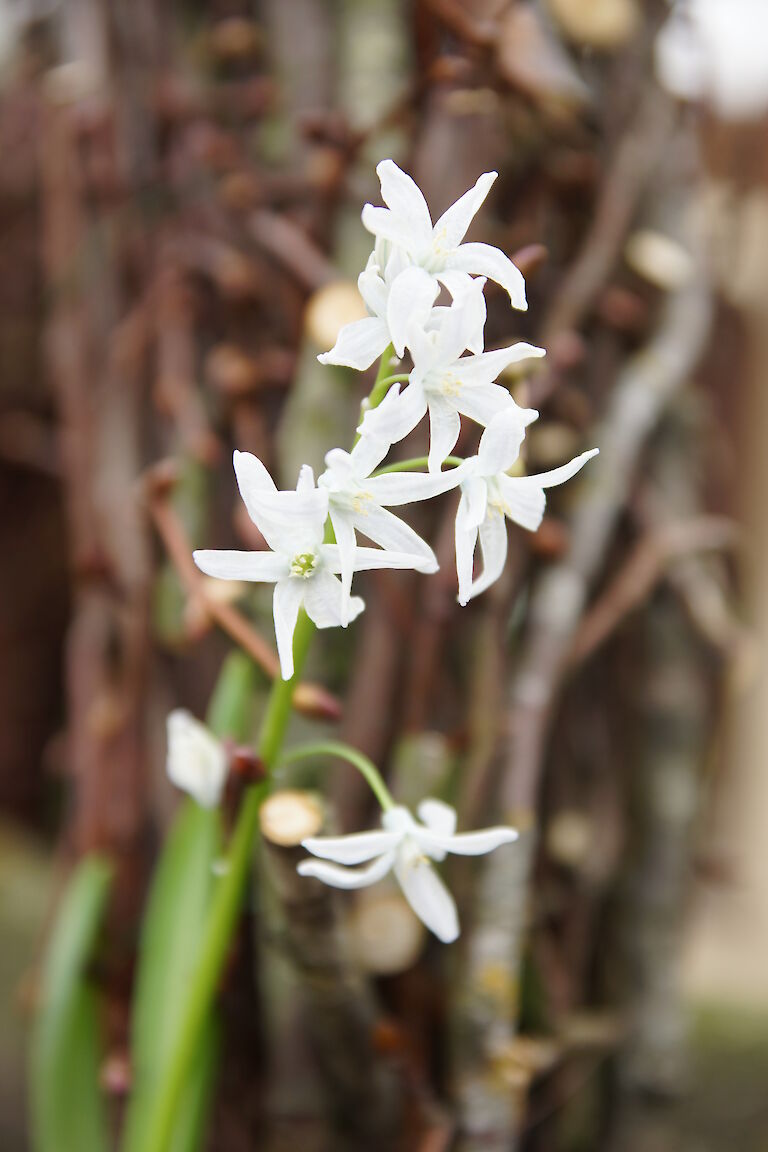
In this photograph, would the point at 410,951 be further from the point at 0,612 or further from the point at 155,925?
the point at 0,612

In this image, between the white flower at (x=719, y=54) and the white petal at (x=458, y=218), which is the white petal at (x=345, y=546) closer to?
the white petal at (x=458, y=218)

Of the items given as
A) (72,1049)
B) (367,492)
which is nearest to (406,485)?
(367,492)

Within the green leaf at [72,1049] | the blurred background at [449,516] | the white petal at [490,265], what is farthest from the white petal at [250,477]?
the green leaf at [72,1049]

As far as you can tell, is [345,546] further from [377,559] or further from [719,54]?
[719,54]

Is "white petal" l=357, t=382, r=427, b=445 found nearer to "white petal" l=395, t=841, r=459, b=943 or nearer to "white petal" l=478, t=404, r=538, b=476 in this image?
"white petal" l=478, t=404, r=538, b=476

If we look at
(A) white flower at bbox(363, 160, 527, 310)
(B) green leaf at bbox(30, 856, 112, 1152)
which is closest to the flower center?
(A) white flower at bbox(363, 160, 527, 310)

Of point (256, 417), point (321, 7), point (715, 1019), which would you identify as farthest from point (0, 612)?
point (715, 1019)
